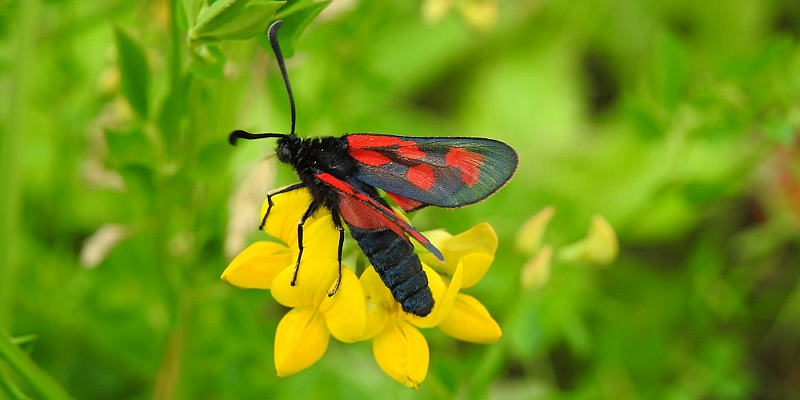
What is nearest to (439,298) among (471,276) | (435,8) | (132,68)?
(471,276)

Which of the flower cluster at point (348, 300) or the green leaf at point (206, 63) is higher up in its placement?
the green leaf at point (206, 63)

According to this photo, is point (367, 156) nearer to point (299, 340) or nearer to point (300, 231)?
point (300, 231)

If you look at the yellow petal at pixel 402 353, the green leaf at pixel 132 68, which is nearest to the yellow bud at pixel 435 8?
the green leaf at pixel 132 68

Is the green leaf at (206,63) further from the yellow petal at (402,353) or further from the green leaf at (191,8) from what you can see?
the yellow petal at (402,353)

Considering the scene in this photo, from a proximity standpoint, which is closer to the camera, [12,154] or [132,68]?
[132,68]

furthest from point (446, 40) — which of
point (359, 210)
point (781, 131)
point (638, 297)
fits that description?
point (359, 210)

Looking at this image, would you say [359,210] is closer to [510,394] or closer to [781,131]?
[781,131]
